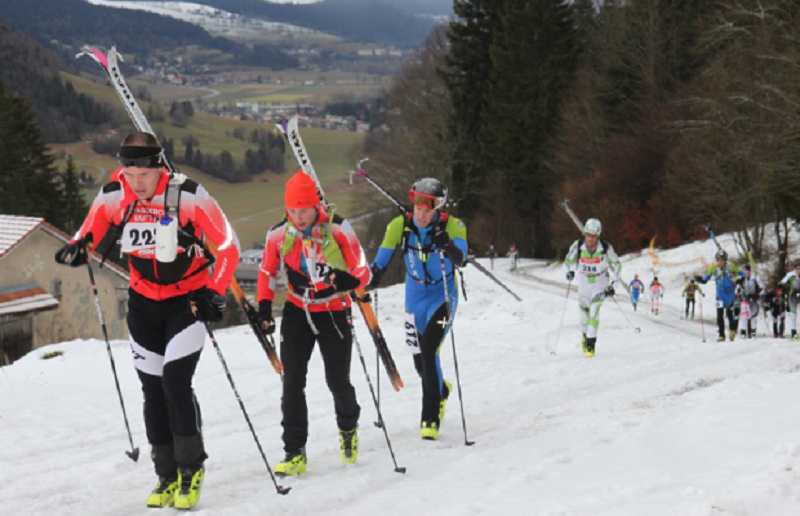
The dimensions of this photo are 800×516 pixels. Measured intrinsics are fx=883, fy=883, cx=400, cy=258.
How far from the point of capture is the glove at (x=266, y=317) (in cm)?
713

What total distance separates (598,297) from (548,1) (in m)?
48.9

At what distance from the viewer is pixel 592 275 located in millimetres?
15281

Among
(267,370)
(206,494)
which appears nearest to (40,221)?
(267,370)

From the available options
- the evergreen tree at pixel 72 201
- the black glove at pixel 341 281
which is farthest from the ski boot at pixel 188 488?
the evergreen tree at pixel 72 201

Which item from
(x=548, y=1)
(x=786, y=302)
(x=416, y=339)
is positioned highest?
(x=548, y=1)

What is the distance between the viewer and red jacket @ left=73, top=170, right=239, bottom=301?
6137mm

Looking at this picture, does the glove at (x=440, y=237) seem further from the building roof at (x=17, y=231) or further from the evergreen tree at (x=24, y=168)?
the evergreen tree at (x=24, y=168)

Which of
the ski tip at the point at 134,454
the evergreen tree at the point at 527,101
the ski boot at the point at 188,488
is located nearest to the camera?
the ski boot at the point at 188,488

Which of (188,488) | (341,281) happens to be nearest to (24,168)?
(341,281)

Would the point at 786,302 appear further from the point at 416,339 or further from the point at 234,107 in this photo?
the point at 234,107

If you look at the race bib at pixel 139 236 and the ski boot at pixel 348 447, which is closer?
the race bib at pixel 139 236

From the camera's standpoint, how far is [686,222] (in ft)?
152

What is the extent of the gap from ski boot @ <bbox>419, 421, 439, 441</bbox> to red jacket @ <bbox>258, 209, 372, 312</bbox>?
1.85 metres

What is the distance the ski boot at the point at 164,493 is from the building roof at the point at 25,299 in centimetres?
2585
